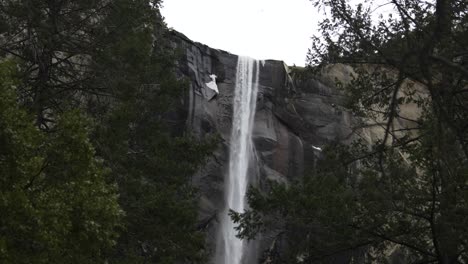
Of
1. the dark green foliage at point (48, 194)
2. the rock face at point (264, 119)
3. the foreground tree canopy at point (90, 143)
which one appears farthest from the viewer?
the rock face at point (264, 119)

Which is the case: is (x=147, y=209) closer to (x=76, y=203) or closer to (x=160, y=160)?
(x=160, y=160)

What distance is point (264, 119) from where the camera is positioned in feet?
113

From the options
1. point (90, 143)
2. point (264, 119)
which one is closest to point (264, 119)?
point (264, 119)

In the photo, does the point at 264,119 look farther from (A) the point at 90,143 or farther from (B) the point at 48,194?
(B) the point at 48,194

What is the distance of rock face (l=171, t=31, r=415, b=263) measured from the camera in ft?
102

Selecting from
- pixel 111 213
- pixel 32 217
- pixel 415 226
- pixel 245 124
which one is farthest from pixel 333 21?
pixel 245 124

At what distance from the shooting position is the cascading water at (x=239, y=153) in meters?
30.8

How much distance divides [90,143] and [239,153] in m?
24.8

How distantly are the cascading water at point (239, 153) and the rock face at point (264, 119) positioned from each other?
0.34 meters

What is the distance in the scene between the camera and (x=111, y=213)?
846cm

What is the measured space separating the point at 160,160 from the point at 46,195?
7.31m

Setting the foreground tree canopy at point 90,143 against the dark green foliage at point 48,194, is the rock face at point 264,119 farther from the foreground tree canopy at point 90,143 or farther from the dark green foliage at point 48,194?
the dark green foliage at point 48,194

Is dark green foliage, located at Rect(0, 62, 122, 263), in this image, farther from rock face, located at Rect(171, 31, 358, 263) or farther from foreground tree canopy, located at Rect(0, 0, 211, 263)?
rock face, located at Rect(171, 31, 358, 263)

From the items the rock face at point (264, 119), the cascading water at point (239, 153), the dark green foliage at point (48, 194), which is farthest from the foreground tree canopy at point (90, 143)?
the cascading water at point (239, 153)
